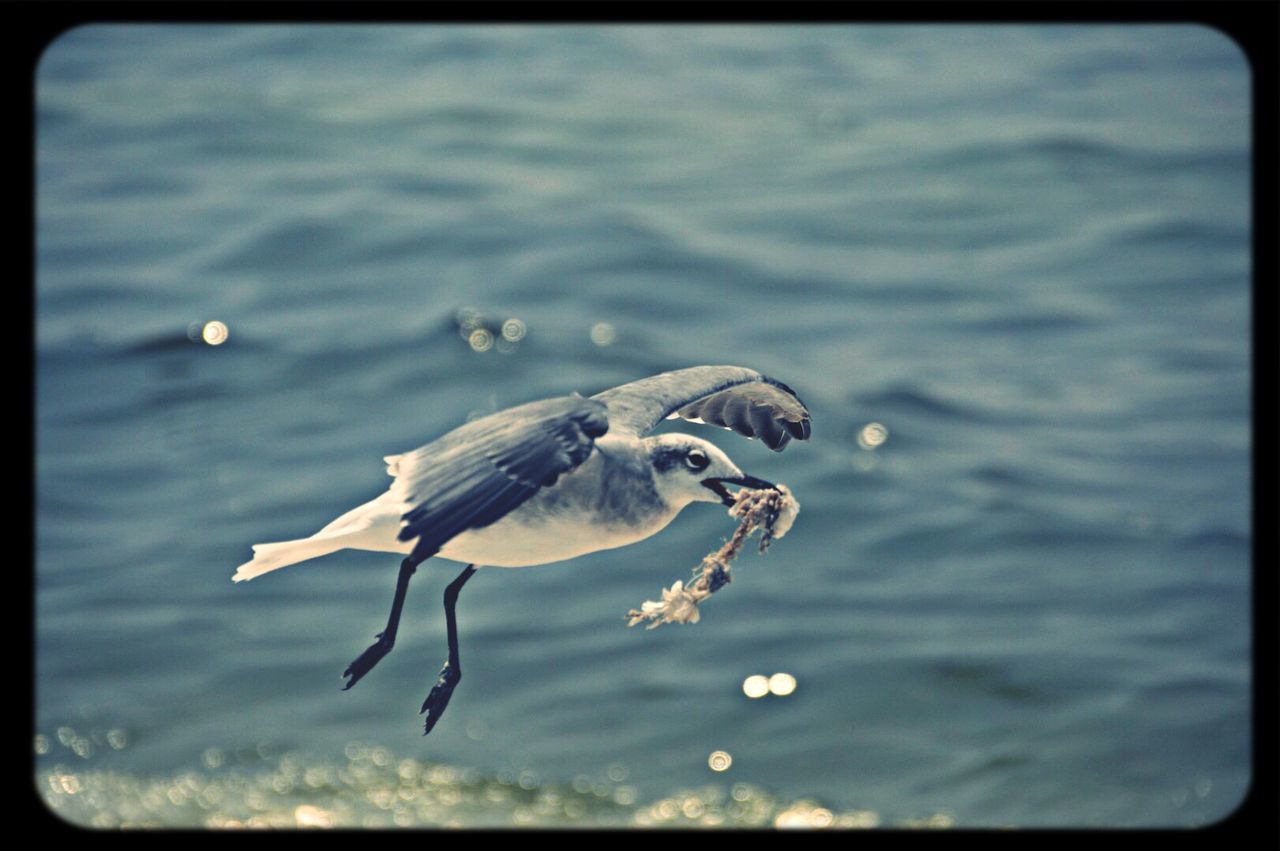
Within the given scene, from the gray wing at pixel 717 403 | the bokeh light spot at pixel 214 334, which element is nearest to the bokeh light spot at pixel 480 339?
the bokeh light spot at pixel 214 334

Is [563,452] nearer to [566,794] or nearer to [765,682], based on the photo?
[566,794]

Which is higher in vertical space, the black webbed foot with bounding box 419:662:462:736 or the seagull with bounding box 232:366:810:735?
the seagull with bounding box 232:366:810:735

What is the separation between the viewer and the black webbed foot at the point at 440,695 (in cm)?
200

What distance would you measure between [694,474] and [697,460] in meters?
0.03

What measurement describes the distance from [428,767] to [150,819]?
3701mm

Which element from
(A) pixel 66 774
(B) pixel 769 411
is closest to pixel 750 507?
(B) pixel 769 411

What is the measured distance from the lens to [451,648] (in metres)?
2.13

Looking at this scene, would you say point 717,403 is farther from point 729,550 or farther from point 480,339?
point 480,339

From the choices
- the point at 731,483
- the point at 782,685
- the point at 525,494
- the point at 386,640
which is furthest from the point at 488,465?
the point at 782,685

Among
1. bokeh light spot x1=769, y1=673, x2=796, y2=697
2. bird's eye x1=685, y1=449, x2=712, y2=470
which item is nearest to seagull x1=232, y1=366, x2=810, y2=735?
bird's eye x1=685, y1=449, x2=712, y2=470

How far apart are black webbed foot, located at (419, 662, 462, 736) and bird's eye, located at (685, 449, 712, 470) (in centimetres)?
52

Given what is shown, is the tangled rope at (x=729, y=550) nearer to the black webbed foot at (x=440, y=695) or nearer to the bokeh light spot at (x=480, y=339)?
the black webbed foot at (x=440, y=695)

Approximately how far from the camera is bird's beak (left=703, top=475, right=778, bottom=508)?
220 cm

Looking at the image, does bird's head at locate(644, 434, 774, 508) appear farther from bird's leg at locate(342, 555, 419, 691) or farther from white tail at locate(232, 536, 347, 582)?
white tail at locate(232, 536, 347, 582)
